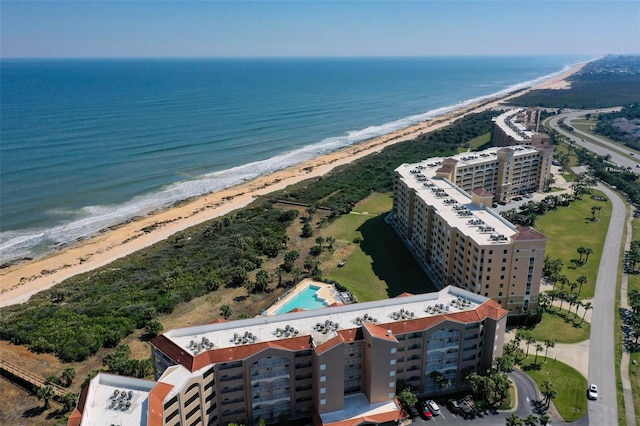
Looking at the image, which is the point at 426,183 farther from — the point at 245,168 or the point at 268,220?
the point at 245,168

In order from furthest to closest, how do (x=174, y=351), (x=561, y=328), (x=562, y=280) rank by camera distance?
(x=562, y=280), (x=561, y=328), (x=174, y=351)

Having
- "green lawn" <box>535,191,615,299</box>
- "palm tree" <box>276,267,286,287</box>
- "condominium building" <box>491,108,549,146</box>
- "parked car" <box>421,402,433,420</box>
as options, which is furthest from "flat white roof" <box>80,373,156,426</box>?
"condominium building" <box>491,108,549,146</box>

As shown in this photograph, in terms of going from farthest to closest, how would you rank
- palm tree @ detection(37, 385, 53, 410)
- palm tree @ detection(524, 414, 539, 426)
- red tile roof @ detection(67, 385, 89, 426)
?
palm tree @ detection(37, 385, 53, 410), palm tree @ detection(524, 414, 539, 426), red tile roof @ detection(67, 385, 89, 426)

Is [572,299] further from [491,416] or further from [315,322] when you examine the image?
[315,322]

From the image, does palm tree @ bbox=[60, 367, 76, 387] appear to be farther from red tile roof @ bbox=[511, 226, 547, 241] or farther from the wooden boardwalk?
red tile roof @ bbox=[511, 226, 547, 241]

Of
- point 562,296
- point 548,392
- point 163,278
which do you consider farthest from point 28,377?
point 562,296

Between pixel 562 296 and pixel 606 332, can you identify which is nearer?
pixel 606 332

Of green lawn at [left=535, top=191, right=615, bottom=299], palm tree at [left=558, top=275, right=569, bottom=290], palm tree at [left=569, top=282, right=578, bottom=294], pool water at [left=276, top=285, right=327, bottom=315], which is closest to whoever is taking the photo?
pool water at [left=276, top=285, right=327, bottom=315]
